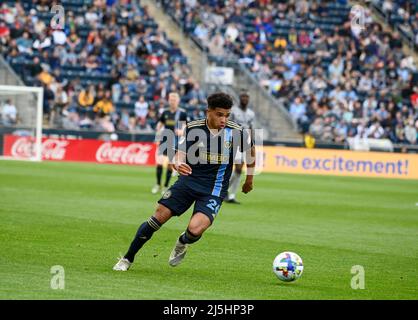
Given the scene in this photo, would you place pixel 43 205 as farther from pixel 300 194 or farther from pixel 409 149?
pixel 409 149

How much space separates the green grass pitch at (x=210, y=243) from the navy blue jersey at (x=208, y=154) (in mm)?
1037

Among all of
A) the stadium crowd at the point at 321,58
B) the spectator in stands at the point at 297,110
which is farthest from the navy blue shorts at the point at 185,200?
the spectator in stands at the point at 297,110

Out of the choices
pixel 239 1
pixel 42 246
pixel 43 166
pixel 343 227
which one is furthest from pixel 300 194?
pixel 239 1

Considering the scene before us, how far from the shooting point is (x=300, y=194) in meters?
25.4

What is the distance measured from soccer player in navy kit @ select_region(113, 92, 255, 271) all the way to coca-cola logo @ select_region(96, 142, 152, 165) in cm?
2626

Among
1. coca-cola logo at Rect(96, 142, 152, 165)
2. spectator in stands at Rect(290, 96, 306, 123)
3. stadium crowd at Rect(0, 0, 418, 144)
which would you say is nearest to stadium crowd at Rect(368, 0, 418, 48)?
stadium crowd at Rect(0, 0, 418, 144)

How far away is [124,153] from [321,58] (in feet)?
38.8

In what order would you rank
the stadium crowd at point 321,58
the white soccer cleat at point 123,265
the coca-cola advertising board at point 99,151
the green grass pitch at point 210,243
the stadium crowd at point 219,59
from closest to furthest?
the green grass pitch at point 210,243 → the white soccer cleat at point 123,265 → the coca-cola advertising board at point 99,151 → the stadium crowd at point 219,59 → the stadium crowd at point 321,58

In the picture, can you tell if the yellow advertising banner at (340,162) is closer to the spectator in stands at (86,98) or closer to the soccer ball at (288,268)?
the spectator in stands at (86,98)

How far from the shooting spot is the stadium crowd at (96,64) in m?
37.7

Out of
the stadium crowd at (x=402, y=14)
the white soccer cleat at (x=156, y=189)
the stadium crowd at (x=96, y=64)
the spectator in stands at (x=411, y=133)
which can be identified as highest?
the stadium crowd at (x=402, y=14)

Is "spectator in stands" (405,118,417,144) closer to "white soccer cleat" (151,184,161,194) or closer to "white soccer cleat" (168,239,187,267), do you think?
"white soccer cleat" (151,184,161,194)

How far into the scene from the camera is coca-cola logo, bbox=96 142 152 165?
121ft

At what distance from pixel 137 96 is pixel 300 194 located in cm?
1568
